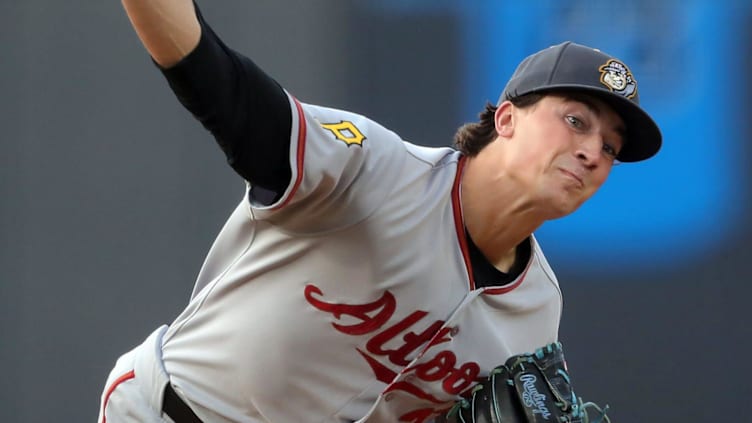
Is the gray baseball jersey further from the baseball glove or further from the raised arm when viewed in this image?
the raised arm

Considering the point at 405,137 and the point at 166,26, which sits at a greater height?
the point at 166,26

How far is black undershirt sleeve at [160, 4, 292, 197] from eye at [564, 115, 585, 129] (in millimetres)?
578

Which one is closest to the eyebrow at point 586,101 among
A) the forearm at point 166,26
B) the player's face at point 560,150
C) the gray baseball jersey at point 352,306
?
the player's face at point 560,150

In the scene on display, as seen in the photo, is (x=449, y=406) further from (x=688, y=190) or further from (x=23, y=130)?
(x=23, y=130)

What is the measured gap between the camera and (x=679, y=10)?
3.23 m

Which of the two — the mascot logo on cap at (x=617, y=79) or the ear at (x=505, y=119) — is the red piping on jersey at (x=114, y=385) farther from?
the mascot logo on cap at (x=617, y=79)

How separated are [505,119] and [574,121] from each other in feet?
0.46

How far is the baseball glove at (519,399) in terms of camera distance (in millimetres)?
1989

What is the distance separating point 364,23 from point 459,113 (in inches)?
15.2

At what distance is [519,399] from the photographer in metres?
2.00

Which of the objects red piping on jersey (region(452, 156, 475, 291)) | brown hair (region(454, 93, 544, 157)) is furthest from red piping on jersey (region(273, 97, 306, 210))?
brown hair (region(454, 93, 544, 157))

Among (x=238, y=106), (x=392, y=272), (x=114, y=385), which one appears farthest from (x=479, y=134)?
(x=114, y=385)

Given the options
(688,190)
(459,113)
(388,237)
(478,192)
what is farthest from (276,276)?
(688,190)

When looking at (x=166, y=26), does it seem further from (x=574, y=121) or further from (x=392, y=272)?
(x=574, y=121)
